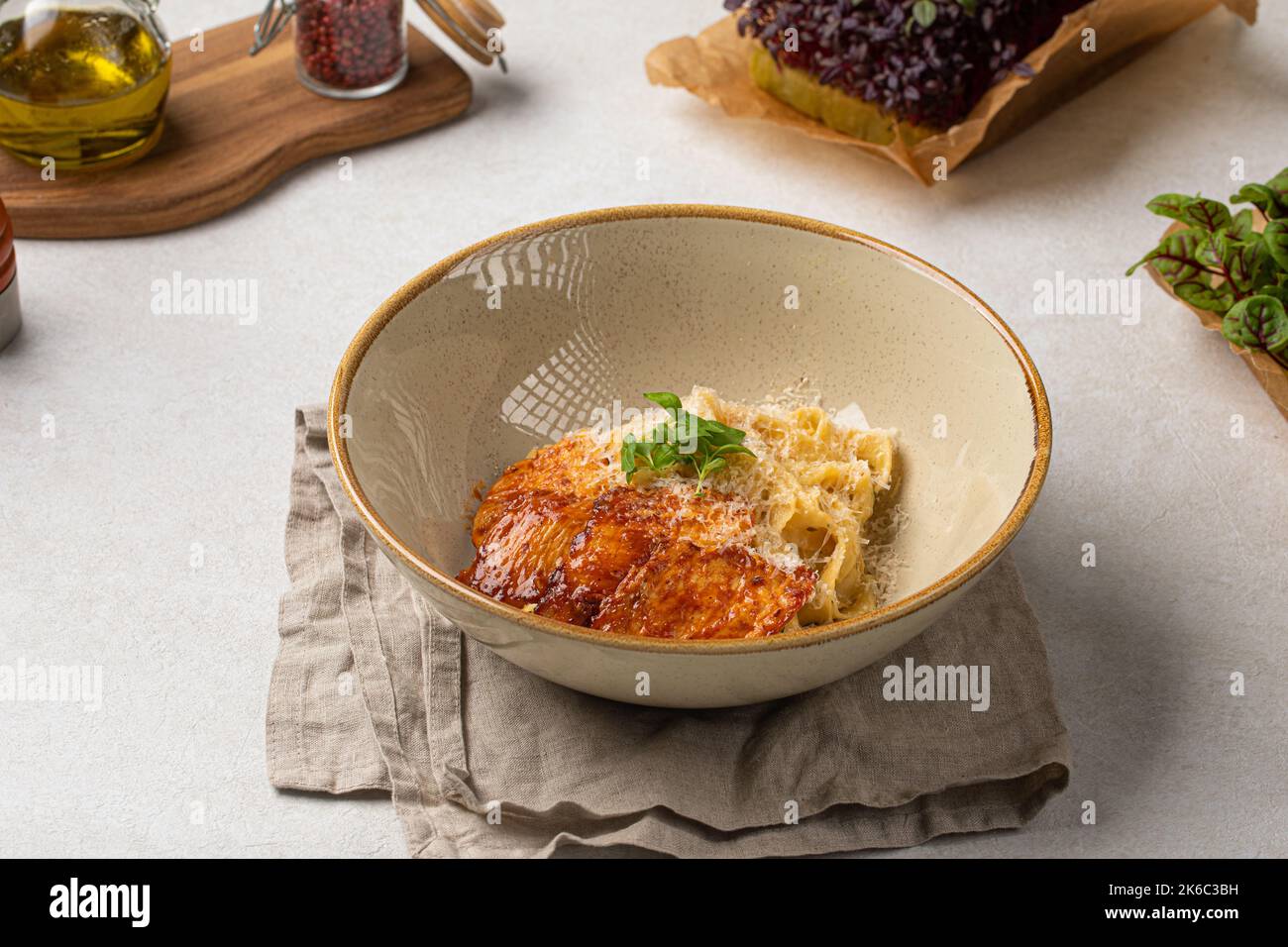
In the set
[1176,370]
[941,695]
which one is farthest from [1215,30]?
[941,695]

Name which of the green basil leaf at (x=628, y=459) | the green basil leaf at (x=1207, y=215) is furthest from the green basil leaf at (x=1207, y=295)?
the green basil leaf at (x=628, y=459)

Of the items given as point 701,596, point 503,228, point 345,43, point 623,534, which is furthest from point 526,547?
point 345,43

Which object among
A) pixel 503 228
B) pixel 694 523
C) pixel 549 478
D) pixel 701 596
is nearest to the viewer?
pixel 701 596

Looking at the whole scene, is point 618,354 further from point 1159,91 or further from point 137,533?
point 1159,91

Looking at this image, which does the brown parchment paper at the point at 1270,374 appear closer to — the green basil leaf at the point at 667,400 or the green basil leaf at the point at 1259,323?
the green basil leaf at the point at 1259,323

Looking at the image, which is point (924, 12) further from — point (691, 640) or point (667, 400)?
point (691, 640)

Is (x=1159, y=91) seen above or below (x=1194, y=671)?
above

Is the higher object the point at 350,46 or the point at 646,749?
the point at 350,46
